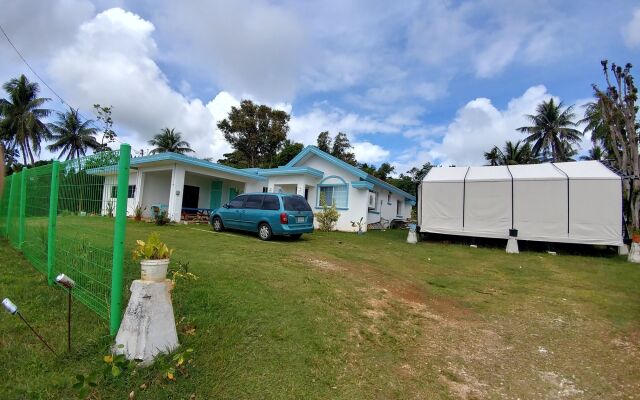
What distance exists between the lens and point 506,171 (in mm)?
13219

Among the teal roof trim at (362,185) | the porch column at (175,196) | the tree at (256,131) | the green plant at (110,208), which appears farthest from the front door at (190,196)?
the green plant at (110,208)

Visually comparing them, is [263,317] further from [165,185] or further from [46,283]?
[165,185]

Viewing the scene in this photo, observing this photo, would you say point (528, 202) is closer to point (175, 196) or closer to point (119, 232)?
point (119, 232)

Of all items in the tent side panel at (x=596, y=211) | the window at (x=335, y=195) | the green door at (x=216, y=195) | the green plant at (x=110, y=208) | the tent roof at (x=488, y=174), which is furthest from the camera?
the green door at (x=216, y=195)

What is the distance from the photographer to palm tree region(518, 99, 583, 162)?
1320 inches

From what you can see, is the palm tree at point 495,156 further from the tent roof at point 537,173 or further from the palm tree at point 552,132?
the tent roof at point 537,173

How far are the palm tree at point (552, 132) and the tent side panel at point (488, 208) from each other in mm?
27665

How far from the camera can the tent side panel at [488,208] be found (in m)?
12.5

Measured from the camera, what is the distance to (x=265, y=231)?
38.7ft

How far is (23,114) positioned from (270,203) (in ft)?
112

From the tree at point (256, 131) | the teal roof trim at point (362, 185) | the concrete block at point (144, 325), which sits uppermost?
the tree at point (256, 131)

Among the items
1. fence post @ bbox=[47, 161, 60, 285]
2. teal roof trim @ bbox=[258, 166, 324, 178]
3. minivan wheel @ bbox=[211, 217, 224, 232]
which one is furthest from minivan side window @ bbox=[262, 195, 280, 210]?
fence post @ bbox=[47, 161, 60, 285]

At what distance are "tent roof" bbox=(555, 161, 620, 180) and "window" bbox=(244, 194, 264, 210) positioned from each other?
1081 centimetres

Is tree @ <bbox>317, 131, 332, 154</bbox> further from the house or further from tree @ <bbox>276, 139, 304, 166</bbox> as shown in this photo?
the house
